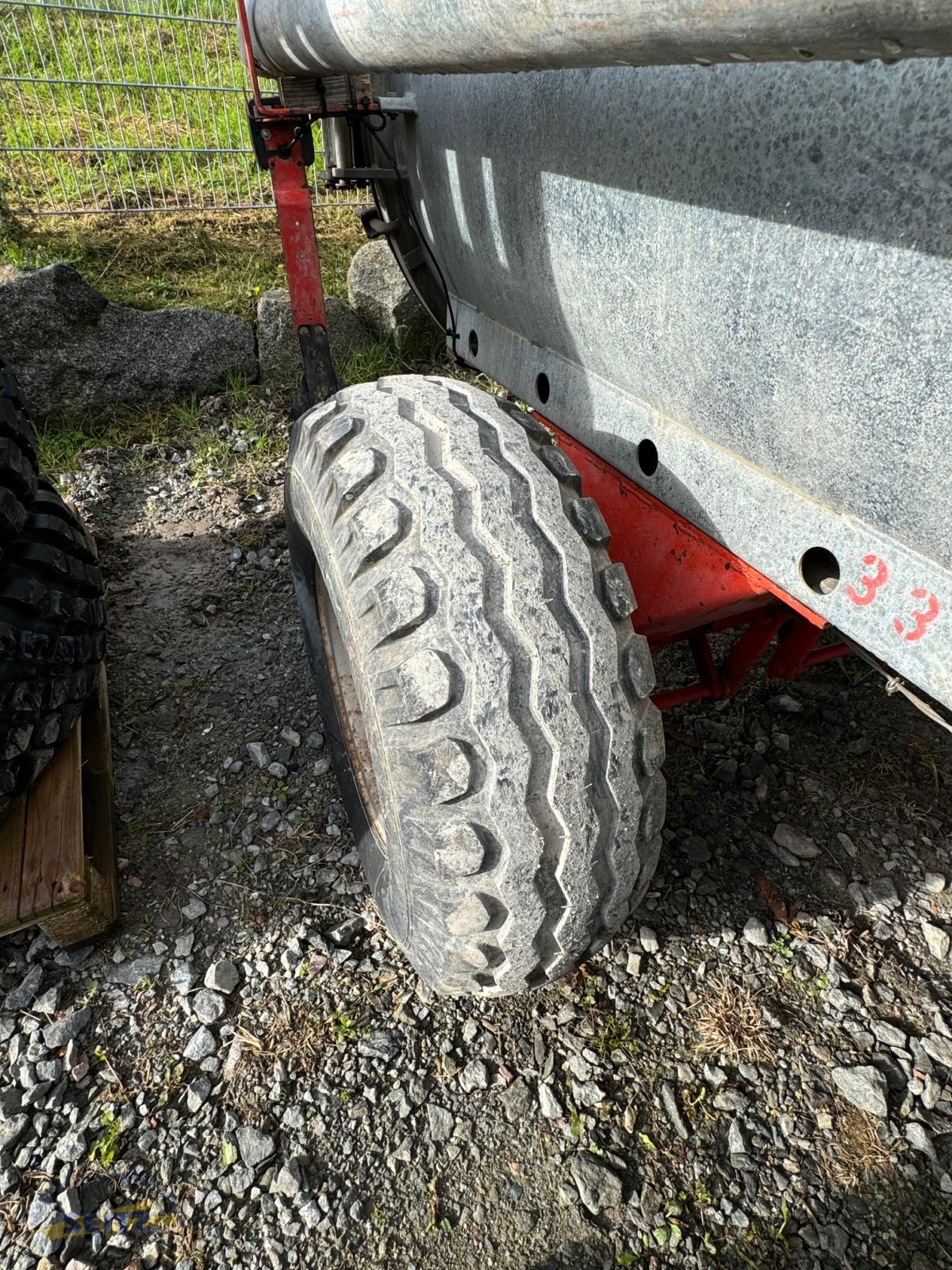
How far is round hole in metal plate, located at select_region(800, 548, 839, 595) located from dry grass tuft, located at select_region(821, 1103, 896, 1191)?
117 centimetres

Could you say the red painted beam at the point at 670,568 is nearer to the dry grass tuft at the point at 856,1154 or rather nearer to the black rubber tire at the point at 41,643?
the dry grass tuft at the point at 856,1154

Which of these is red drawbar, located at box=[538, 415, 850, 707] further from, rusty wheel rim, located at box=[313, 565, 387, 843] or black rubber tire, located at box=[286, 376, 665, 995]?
rusty wheel rim, located at box=[313, 565, 387, 843]

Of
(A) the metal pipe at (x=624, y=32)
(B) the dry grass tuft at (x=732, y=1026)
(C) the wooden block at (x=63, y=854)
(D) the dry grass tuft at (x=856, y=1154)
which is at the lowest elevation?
(D) the dry grass tuft at (x=856, y=1154)

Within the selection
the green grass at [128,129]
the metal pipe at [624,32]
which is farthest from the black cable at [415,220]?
the green grass at [128,129]

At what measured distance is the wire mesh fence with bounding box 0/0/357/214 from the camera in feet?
15.0

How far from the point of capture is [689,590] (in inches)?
57.9

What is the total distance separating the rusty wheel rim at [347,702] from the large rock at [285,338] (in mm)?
2410

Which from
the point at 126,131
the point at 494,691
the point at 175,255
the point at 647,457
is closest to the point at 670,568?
the point at 647,457

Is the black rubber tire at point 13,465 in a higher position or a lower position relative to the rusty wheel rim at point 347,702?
higher

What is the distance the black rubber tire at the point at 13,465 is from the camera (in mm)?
1943

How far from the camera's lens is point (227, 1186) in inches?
61.2

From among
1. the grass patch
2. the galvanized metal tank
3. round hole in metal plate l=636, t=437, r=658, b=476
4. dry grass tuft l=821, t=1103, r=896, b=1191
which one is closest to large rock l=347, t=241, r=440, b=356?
the grass patch

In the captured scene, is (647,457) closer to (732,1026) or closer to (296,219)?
(732,1026)

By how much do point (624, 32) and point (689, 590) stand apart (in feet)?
3.16
